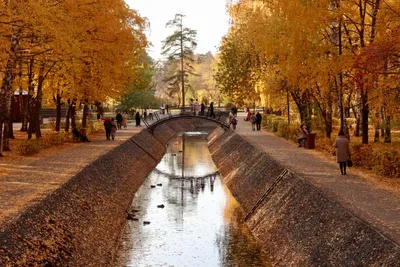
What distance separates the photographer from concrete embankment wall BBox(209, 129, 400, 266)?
1317cm

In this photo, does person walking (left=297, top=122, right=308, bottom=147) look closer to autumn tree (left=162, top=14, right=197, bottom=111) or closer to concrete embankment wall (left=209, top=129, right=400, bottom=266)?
concrete embankment wall (left=209, top=129, right=400, bottom=266)

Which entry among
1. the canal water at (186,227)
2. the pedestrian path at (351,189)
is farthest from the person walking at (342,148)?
the canal water at (186,227)

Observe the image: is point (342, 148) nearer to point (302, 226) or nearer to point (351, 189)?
point (351, 189)

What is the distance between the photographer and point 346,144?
21906 millimetres

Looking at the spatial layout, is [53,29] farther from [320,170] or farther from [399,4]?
[399,4]

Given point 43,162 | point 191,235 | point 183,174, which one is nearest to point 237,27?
point 183,174

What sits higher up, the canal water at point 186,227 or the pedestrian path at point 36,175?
the pedestrian path at point 36,175

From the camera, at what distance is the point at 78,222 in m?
18.9

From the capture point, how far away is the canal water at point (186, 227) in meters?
18.2

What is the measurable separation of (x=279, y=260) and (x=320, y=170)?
7.81 metres

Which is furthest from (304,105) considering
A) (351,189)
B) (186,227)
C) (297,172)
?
(351,189)

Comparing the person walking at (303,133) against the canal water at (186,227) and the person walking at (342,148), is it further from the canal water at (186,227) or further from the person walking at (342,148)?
the person walking at (342,148)

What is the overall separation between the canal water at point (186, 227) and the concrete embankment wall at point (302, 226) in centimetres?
66

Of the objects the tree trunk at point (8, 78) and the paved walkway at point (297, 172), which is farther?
the tree trunk at point (8, 78)
